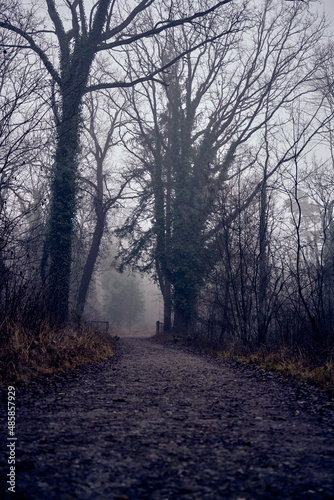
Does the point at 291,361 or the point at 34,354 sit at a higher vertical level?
the point at 34,354

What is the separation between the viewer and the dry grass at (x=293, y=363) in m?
5.70

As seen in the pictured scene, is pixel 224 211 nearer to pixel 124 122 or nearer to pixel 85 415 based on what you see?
pixel 85 415

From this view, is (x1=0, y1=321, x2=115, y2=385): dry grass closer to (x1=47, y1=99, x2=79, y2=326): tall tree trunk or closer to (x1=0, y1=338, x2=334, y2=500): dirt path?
(x1=0, y1=338, x2=334, y2=500): dirt path

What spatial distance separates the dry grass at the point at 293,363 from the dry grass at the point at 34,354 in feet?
13.1

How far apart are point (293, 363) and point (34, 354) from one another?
4.98 m

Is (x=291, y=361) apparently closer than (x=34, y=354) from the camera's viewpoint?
No

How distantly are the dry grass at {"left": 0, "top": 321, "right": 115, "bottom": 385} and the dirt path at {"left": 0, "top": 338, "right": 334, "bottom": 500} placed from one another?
0.46 m

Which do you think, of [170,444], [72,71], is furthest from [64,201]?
[170,444]

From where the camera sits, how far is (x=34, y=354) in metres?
5.77

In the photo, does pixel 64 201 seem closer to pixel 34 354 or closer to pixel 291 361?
pixel 34 354

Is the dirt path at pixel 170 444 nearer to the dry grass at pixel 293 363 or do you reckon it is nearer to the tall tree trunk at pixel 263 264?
the dry grass at pixel 293 363

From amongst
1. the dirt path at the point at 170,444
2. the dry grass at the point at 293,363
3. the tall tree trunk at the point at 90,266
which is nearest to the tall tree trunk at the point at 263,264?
the dry grass at the point at 293,363

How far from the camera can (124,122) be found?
68.5 feet

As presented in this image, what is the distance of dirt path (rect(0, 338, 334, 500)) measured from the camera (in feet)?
7.04
